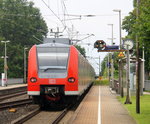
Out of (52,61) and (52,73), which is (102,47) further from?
(52,73)

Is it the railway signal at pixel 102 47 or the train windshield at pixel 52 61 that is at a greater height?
the railway signal at pixel 102 47

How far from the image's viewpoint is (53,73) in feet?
57.9

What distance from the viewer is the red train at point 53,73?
17453 millimetres

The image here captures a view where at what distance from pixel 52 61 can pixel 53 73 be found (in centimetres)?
78

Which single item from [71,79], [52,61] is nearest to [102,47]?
[52,61]

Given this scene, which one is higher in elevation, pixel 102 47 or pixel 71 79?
pixel 102 47

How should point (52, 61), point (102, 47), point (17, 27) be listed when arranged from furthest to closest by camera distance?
1. point (17, 27)
2. point (102, 47)
3. point (52, 61)

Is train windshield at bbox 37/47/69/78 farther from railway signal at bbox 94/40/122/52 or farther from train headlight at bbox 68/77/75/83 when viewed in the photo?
railway signal at bbox 94/40/122/52

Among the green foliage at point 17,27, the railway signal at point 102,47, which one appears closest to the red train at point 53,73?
the railway signal at point 102,47

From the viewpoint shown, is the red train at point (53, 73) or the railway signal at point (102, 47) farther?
the railway signal at point (102, 47)

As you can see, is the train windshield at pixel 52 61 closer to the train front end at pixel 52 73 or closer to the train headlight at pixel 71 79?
the train front end at pixel 52 73

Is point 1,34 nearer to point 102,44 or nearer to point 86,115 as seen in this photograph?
point 102,44

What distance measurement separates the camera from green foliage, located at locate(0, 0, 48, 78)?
74.0 meters

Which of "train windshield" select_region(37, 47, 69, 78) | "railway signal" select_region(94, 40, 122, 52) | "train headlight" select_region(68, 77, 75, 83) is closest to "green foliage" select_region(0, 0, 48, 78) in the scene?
"railway signal" select_region(94, 40, 122, 52)
